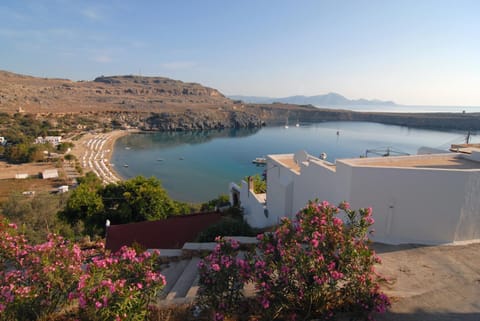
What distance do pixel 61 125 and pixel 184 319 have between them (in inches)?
2873

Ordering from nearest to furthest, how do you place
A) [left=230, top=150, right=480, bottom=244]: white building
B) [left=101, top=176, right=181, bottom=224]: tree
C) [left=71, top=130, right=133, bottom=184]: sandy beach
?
[left=230, top=150, right=480, bottom=244]: white building < [left=101, top=176, right=181, bottom=224]: tree < [left=71, top=130, right=133, bottom=184]: sandy beach

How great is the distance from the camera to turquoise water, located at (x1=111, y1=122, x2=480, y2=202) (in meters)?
36.8

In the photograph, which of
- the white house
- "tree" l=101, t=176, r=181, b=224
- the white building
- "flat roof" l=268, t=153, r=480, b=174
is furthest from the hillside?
the white building

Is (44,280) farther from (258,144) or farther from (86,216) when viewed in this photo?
(258,144)

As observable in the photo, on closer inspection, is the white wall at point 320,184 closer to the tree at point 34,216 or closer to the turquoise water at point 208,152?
the tree at point 34,216

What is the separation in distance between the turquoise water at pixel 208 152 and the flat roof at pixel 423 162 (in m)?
17.8

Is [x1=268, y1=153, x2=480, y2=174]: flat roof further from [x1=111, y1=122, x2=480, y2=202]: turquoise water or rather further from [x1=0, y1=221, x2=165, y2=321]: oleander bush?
[x1=111, y1=122, x2=480, y2=202]: turquoise water

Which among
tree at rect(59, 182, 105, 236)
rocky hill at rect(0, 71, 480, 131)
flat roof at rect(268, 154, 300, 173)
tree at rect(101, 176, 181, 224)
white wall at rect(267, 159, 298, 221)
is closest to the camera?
white wall at rect(267, 159, 298, 221)

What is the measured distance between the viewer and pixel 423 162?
6.50m

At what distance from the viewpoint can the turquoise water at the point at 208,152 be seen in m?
36.8

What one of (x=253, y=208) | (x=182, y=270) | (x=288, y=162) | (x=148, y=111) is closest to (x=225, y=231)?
(x=182, y=270)

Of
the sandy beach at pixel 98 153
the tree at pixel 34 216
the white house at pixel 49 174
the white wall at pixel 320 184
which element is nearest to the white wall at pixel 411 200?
the white wall at pixel 320 184

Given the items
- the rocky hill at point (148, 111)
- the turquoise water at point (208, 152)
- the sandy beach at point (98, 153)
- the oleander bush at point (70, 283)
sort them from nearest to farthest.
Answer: the oleander bush at point (70, 283) < the sandy beach at point (98, 153) < the turquoise water at point (208, 152) < the rocky hill at point (148, 111)

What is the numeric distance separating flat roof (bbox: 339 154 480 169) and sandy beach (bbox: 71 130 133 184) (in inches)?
1112
